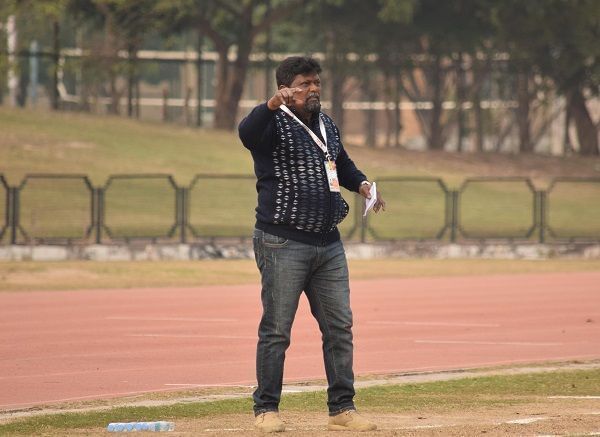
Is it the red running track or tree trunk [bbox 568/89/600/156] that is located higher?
tree trunk [bbox 568/89/600/156]

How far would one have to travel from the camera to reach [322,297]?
8656 millimetres

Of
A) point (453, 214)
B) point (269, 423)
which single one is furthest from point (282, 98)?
point (453, 214)

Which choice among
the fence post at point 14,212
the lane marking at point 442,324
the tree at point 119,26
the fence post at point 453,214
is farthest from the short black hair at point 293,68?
the tree at point 119,26

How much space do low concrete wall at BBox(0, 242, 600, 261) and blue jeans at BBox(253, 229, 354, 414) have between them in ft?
64.0

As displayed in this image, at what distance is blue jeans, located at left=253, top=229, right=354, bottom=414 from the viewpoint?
8.50m

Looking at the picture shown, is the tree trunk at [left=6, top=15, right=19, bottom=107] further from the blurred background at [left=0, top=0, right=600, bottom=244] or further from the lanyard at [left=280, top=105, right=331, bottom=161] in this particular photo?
the lanyard at [left=280, top=105, right=331, bottom=161]

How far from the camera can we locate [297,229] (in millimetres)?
8477

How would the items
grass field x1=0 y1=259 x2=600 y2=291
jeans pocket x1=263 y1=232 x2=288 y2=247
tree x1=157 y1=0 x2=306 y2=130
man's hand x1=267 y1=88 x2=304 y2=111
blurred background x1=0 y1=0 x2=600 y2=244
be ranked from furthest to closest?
tree x1=157 y1=0 x2=306 y2=130, blurred background x1=0 y1=0 x2=600 y2=244, grass field x1=0 y1=259 x2=600 y2=291, jeans pocket x1=263 y1=232 x2=288 y2=247, man's hand x1=267 y1=88 x2=304 y2=111

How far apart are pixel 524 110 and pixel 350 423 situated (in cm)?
4167

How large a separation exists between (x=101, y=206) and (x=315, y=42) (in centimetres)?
2662

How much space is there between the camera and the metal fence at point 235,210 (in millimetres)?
28547

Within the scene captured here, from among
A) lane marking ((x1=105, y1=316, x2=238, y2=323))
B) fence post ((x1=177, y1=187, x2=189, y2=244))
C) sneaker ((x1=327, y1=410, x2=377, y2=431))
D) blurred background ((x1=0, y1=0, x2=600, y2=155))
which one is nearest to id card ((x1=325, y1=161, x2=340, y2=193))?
sneaker ((x1=327, y1=410, x2=377, y2=431))

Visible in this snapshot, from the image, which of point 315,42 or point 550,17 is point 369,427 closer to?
point 550,17

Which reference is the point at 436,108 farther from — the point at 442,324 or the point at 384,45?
the point at 442,324
